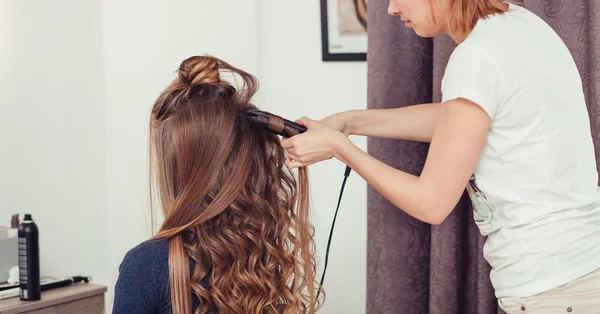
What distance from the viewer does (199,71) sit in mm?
1282

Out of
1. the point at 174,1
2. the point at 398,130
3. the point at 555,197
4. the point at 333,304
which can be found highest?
the point at 174,1

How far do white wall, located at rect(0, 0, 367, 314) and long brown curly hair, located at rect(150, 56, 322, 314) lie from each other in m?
0.99

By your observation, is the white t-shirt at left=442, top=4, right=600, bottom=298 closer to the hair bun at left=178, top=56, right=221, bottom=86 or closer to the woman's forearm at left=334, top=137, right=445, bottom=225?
the woman's forearm at left=334, top=137, right=445, bottom=225

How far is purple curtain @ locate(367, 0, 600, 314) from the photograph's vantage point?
172 centimetres

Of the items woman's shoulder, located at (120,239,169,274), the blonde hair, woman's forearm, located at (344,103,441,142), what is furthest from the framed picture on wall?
woman's shoulder, located at (120,239,169,274)

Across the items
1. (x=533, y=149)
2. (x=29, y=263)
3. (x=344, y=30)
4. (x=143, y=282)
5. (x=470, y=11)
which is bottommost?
(x=29, y=263)

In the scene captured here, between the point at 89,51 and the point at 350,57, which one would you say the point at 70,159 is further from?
the point at 350,57

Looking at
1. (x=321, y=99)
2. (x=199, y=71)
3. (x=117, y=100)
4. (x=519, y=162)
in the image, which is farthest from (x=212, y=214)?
(x=117, y=100)

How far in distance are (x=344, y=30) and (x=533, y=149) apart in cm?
118

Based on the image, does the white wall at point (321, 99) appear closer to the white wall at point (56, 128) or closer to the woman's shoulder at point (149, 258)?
the white wall at point (56, 128)

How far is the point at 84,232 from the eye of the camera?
7.82ft

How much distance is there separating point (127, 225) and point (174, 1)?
815 millimetres

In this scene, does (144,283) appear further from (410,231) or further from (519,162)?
(410,231)

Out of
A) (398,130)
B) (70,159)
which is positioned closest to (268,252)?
(398,130)
